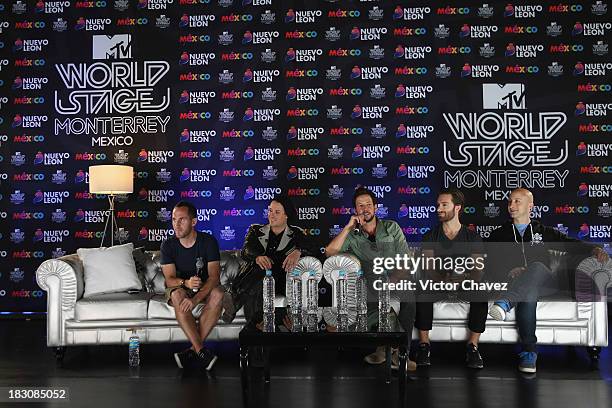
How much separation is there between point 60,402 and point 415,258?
2418mm

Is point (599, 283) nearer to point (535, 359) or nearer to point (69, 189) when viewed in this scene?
point (535, 359)

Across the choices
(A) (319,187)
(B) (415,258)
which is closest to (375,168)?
(A) (319,187)

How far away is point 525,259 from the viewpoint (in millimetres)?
4102

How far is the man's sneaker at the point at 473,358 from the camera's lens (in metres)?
3.71

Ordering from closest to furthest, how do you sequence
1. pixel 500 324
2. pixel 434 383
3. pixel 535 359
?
pixel 434 383, pixel 535 359, pixel 500 324

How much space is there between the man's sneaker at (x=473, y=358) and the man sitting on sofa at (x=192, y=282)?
1.53m

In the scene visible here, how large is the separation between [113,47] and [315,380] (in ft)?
13.1

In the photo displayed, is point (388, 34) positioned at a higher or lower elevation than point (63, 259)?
higher

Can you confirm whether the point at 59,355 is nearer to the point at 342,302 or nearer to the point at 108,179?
the point at 108,179

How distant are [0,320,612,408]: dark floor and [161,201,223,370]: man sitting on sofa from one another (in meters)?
0.16

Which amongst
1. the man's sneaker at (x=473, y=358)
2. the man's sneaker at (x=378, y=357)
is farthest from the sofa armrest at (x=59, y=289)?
the man's sneaker at (x=473, y=358)

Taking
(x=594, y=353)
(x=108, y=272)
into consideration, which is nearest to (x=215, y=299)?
(x=108, y=272)

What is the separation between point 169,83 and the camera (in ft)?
19.5

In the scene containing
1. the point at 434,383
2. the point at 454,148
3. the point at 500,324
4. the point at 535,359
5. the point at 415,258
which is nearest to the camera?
the point at 434,383
